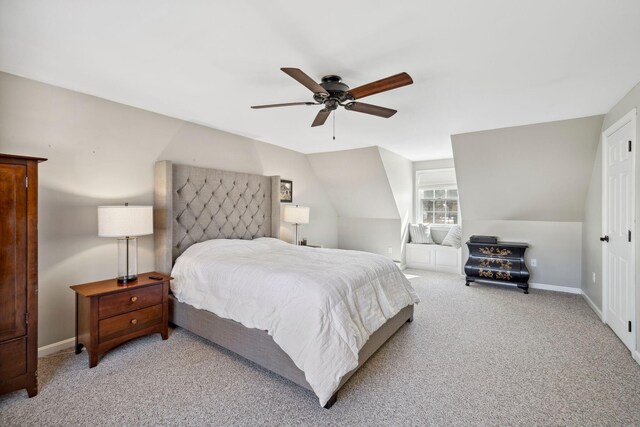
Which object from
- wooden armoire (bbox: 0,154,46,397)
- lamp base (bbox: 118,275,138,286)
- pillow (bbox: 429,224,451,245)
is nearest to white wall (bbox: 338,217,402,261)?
pillow (bbox: 429,224,451,245)

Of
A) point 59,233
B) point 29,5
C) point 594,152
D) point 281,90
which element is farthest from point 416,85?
point 59,233

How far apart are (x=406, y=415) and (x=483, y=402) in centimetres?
56

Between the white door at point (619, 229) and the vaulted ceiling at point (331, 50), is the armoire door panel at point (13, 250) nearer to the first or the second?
the vaulted ceiling at point (331, 50)

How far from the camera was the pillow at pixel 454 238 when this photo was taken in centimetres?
571

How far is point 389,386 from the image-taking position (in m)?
2.16

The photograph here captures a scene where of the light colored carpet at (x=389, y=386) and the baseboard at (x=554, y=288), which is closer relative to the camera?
the light colored carpet at (x=389, y=386)

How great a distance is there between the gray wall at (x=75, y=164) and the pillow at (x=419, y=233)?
460 centimetres

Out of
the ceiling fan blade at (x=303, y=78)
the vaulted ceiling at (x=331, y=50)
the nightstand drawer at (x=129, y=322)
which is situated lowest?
the nightstand drawer at (x=129, y=322)

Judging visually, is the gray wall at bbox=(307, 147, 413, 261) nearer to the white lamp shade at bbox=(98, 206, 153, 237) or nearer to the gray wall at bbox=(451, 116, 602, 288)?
the gray wall at bbox=(451, 116, 602, 288)

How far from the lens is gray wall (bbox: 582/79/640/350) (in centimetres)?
250

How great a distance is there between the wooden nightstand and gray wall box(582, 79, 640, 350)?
423 cm

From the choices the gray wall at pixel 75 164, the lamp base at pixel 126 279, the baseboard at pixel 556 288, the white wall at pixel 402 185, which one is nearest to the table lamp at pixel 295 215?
the white wall at pixel 402 185

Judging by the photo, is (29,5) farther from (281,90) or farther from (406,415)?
(406,415)

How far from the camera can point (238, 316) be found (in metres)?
2.45
